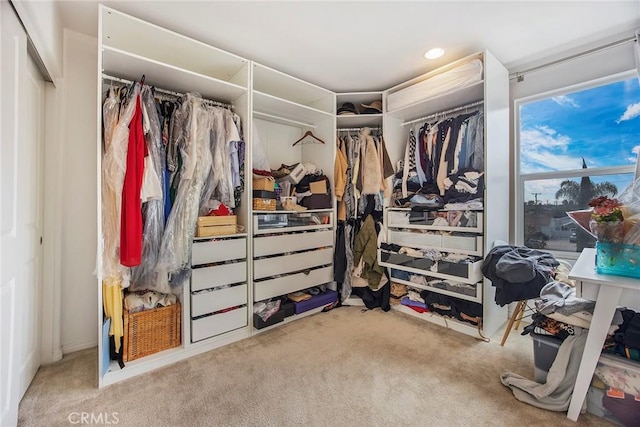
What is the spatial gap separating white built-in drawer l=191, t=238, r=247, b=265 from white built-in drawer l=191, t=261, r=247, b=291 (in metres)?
0.06

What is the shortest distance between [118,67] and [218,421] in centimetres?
229

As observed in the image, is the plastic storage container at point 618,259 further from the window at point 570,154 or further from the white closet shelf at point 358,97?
the white closet shelf at point 358,97

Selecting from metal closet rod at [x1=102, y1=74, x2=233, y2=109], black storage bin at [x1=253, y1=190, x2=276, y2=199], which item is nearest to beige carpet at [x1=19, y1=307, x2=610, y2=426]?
black storage bin at [x1=253, y1=190, x2=276, y2=199]

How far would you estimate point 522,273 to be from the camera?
5.66ft

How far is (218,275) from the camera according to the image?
79.0 inches

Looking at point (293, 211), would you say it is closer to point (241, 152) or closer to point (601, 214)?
point (241, 152)

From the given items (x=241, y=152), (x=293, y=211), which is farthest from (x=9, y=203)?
(x=293, y=211)

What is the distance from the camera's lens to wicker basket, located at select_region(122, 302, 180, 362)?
5.71 feet

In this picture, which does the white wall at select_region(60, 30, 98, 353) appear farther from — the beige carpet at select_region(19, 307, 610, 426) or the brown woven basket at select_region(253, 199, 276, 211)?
the brown woven basket at select_region(253, 199, 276, 211)

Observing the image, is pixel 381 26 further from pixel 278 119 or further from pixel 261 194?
pixel 261 194

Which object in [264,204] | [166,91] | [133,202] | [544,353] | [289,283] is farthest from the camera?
[289,283]

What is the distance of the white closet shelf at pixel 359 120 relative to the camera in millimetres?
2828

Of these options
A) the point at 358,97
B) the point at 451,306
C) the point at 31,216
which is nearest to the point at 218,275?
the point at 31,216

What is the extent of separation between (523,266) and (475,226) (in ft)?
1.61
